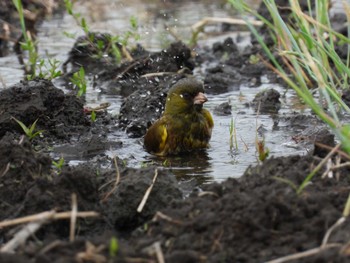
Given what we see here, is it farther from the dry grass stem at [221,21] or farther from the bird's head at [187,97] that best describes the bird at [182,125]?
the dry grass stem at [221,21]

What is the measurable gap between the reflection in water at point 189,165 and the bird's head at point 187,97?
50cm

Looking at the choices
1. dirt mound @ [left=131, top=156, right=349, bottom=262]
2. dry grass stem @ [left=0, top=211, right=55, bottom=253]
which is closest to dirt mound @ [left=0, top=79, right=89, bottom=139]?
dirt mound @ [left=131, top=156, right=349, bottom=262]

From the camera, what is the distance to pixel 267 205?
457cm

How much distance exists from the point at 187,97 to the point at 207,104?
1349 millimetres

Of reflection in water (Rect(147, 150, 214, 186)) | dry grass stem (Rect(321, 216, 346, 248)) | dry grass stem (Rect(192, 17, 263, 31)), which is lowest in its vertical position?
reflection in water (Rect(147, 150, 214, 186))

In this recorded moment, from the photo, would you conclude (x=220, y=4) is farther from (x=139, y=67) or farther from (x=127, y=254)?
(x=127, y=254)

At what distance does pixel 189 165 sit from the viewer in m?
7.57

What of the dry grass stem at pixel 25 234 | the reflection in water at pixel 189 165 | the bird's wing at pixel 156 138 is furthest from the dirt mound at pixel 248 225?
the bird's wing at pixel 156 138

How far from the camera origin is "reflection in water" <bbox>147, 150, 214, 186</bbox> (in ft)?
22.9

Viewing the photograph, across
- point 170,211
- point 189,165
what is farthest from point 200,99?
point 170,211

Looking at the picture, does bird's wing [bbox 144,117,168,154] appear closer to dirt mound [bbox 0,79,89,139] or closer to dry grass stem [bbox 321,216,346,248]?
dirt mound [bbox 0,79,89,139]

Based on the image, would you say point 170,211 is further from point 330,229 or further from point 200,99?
point 200,99

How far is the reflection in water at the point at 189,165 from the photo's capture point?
6973mm

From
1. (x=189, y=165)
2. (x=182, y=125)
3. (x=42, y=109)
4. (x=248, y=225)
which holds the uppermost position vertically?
(x=42, y=109)
